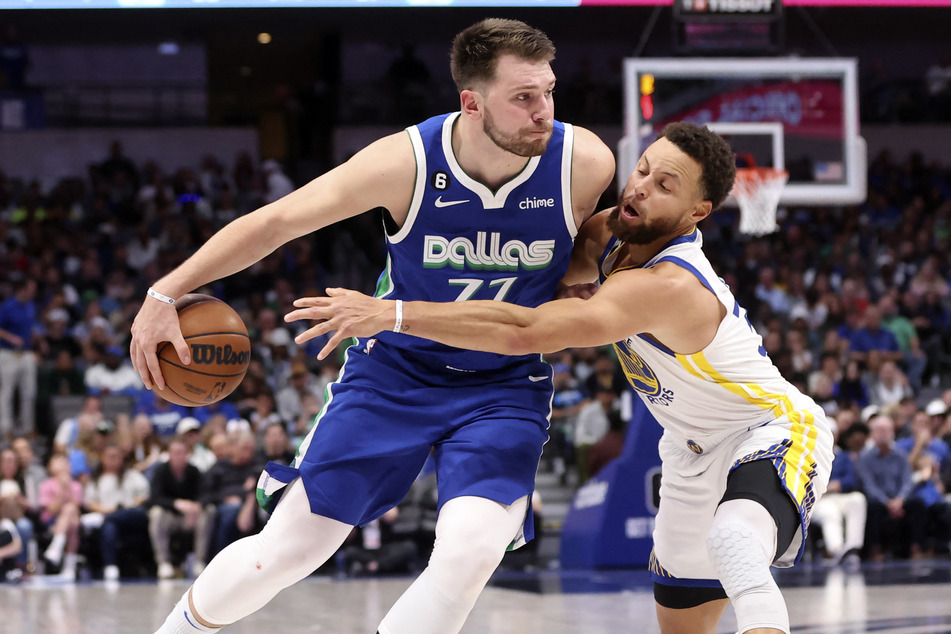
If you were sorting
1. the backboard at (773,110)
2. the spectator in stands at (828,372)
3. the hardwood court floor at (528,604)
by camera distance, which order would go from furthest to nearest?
1. the spectator in stands at (828,372)
2. the backboard at (773,110)
3. the hardwood court floor at (528,604)

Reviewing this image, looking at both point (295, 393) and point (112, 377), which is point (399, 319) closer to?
point (295, 393)

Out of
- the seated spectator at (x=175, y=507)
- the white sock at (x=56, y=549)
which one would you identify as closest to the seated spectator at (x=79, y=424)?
the white sock at (x=56, y=549)

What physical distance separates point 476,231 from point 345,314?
2.40 ft

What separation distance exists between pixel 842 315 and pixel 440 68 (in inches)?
349

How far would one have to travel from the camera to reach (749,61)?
9.61m

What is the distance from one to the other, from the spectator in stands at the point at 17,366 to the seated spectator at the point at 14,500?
242cm

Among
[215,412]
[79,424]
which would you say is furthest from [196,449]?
[79,424]

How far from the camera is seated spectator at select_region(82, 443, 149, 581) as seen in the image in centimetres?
1008

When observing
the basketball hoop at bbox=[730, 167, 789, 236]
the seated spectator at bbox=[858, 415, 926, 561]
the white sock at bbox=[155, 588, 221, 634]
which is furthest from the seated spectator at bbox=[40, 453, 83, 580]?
the seated spectator at bbox=[858, 415, 926, 561]

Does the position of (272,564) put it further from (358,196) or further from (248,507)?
(248,507)

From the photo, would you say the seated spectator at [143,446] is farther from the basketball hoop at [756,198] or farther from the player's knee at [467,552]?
the player's knee at [467,552]

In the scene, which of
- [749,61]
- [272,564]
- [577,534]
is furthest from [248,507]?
[272,564]

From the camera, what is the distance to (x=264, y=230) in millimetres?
3637

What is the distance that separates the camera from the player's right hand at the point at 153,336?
3615 millimetres
